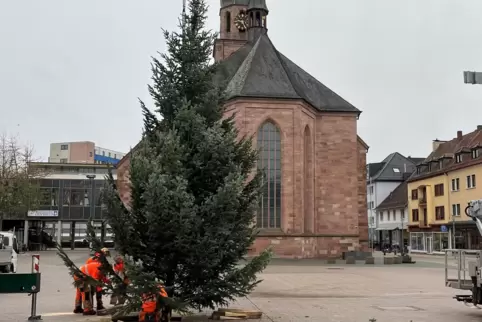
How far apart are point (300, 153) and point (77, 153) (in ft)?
265

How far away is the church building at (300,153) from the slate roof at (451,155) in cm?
1468

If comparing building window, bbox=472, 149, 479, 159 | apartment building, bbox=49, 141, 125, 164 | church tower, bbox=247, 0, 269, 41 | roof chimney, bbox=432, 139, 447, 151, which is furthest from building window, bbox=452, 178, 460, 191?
apartment building, bbox=49, 141, 125, 164

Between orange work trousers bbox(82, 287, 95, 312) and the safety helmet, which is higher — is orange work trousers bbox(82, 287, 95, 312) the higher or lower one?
the lower one

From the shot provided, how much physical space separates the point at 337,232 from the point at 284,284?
835 inches

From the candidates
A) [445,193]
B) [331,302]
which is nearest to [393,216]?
[445,193]

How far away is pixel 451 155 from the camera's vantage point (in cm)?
5841

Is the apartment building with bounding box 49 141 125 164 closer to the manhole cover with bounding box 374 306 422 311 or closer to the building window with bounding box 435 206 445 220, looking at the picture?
the building window with bounding box 435 206 445 220

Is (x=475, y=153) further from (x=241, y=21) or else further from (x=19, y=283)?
(x=19, y=283)

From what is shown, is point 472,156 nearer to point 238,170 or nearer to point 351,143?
point 351,143

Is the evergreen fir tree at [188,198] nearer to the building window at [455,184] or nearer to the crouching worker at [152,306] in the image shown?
the crouching worker at [152,306]

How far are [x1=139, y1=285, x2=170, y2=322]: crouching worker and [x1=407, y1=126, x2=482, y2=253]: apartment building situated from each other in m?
42.9

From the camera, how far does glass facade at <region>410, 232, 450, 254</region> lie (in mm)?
57594

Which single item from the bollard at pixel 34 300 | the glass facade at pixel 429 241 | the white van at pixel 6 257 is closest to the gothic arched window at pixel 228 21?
the glass facade at pixel 429 241

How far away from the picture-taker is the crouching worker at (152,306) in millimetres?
9070
